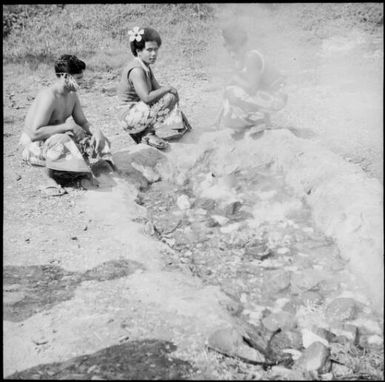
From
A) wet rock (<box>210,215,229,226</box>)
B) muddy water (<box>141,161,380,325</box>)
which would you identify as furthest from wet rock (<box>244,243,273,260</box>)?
wet rock (<box>210,215,229,226</box>)

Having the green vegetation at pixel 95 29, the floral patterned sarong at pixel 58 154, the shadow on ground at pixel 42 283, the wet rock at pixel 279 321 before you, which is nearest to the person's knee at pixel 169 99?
the floral patterned sarong at pixel 58 154

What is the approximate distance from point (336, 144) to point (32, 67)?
5.49m

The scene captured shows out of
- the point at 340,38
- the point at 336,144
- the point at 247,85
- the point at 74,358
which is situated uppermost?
Result: the point at 340,38

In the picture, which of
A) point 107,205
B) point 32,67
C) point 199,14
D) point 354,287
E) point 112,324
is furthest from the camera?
point 199,14

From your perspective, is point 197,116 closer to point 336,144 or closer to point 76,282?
point 336,144

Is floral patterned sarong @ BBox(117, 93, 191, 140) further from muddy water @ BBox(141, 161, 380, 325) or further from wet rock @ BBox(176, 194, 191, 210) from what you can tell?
wet rock @ BBox(176, 194, 191, 210)

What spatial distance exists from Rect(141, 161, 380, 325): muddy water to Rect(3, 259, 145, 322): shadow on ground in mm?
386

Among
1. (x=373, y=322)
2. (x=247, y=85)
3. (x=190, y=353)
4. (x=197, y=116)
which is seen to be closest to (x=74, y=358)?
(x=190, y=353)

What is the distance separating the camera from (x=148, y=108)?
4.85m

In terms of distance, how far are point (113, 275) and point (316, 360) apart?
1.38 meters

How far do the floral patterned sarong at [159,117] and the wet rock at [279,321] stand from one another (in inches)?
102

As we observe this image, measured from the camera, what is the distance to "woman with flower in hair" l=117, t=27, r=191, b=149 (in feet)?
15.3

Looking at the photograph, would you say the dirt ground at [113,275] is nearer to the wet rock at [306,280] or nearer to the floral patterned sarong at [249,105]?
the wet rock at [306,280]

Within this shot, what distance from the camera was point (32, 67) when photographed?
26.1 feet
